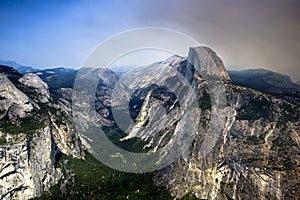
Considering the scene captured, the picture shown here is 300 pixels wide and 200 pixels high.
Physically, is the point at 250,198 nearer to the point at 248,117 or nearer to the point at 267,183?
the point at 267,183

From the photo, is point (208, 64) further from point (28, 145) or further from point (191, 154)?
point (28, 145)

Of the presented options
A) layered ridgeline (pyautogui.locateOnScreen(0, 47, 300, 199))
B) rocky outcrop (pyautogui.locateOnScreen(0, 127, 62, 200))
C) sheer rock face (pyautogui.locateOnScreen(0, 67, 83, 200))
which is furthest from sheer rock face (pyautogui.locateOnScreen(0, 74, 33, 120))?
rocky outcrop (pyautogui.locateOnScreen(0, 127, 62, 200))

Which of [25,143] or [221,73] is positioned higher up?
[221,73]

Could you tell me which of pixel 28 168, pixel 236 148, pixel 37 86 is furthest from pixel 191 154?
pixel 37 86

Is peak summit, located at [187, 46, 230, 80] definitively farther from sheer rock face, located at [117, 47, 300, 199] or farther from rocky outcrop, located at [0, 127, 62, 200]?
rocky outcrop, located at [0, 127, 62, 200]

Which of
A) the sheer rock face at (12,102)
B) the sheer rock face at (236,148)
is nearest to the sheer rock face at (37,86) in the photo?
the sheer rock face at (12,102)

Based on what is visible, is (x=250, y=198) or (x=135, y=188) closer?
(x=250, y=198)

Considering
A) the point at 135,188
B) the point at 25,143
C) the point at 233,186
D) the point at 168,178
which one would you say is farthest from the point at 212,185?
the point at 25,143

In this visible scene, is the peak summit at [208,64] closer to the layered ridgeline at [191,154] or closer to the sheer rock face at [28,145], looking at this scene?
the layered ridgeline at [191,154]
